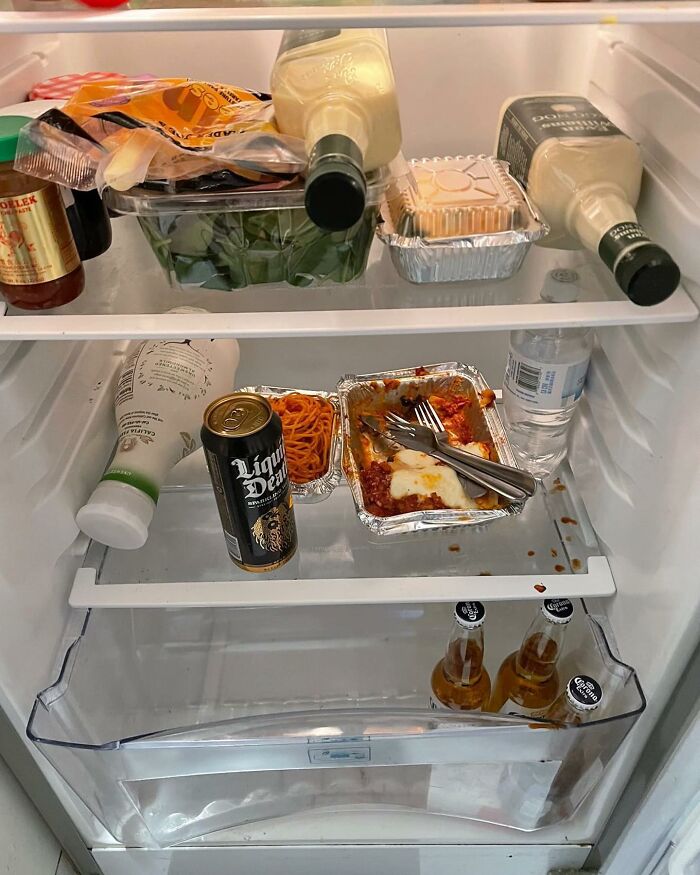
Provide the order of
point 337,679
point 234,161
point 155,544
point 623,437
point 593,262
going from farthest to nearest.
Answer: point 337,679
point 155,544
point 623,437
point 593,262
point 234,161

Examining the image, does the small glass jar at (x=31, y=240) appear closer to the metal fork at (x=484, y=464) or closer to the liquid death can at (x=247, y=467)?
the liquid death can at (x=247, y=467)

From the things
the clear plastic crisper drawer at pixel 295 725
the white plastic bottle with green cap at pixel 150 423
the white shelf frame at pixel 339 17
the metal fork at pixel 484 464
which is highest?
the white shelf frame at pixel 339 17

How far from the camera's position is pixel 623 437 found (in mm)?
857

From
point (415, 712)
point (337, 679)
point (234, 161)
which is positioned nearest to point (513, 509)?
point (415, 712)

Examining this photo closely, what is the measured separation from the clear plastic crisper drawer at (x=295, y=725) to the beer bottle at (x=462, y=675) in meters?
0.06

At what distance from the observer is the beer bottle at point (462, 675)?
0.94 metres

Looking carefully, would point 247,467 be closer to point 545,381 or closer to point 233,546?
point 233,546

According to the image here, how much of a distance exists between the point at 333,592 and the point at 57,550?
34cm

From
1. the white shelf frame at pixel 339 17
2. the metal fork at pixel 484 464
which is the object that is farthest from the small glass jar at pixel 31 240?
the metal fork at pixel 484 464

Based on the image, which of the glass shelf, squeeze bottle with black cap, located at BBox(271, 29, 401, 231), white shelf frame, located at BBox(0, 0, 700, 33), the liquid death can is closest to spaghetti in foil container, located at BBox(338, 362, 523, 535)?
the liquid death can

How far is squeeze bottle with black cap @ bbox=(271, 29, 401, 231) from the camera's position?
590mm

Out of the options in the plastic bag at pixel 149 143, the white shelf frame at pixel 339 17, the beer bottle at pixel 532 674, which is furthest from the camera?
the beer bottle at pixel 532 674

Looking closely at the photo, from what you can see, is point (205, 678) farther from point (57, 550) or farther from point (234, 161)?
point (234, 161)

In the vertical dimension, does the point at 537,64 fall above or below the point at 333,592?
above
